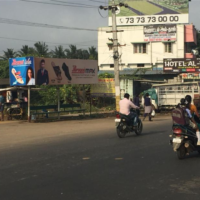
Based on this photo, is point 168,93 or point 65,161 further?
point 168,93

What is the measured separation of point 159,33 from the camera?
177 feet

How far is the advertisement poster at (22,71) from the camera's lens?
20.7 m

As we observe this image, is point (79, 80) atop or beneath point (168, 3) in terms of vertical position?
beneath

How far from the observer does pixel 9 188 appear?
263 inches

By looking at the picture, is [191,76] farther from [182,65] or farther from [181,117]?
[181,117]

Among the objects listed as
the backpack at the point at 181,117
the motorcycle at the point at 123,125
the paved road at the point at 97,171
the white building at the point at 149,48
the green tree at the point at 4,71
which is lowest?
the paved road at the point at 97,171

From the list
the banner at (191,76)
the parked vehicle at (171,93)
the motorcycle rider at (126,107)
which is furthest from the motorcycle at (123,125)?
the banner at (191,76)

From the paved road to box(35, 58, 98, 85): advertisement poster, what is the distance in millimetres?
8657

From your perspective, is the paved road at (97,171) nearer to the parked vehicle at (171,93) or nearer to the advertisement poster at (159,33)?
Result: the parked vehicle at (171,93)

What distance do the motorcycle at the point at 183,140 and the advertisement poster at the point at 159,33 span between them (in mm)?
45705

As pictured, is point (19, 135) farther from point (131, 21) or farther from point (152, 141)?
point (131, 21)

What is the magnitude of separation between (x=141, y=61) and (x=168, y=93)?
24402 mm

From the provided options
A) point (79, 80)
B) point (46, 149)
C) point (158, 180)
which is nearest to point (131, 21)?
point (79, 80)

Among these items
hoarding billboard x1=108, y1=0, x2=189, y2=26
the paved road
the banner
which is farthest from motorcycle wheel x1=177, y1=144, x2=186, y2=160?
hoarding billboard x1=108, y1=0, x2=189, y2=26
